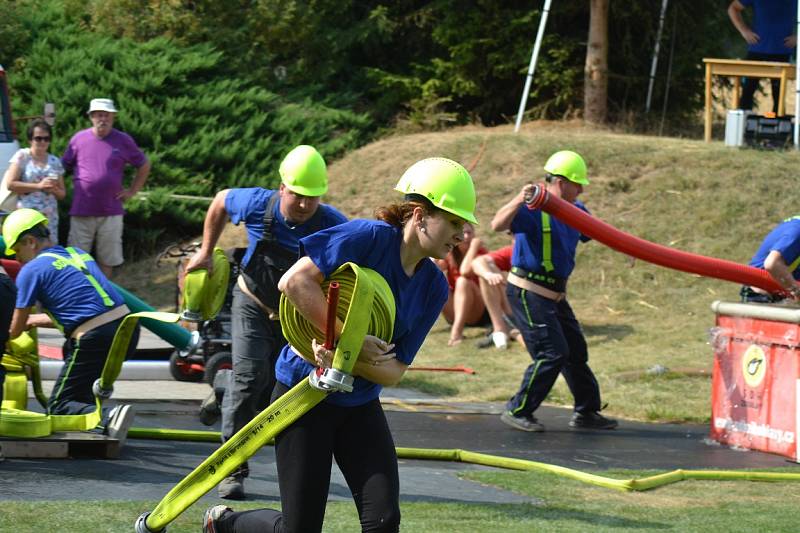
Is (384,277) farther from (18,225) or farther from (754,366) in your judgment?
(754,366)

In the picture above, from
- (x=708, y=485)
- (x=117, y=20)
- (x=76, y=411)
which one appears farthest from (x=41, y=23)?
(x=708, y=485)

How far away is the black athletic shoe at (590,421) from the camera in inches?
407

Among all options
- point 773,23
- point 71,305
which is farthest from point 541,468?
point 773,23

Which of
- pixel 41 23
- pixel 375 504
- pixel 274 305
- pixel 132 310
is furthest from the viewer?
pixel 41 23

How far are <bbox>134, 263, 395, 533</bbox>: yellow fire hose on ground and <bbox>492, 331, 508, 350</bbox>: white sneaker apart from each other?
8.44 meters

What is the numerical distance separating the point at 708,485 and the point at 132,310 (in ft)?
13.8

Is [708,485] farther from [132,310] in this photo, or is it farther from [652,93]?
[652,93]

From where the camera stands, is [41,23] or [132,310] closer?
[132,310]

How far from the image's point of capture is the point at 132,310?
952 centimetres

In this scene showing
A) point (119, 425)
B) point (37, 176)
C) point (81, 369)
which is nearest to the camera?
point (119, 425)

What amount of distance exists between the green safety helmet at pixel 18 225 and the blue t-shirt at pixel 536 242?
356cm

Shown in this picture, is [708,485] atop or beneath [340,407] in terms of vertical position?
beneath

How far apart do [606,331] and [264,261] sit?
7345 mm

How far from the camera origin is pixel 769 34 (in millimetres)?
17719
